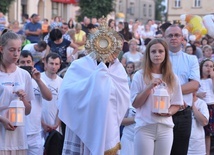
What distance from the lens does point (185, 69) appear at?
6.53 m

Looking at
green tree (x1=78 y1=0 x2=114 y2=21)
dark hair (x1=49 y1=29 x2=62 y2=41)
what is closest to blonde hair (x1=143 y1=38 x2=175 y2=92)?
dark hair (x1=49 y1=29 x2=62 y2=41)

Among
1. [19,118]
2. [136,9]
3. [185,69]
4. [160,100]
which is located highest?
[136,9]

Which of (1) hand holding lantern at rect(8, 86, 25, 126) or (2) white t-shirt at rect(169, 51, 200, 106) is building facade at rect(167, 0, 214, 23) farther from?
(1) hand holding lantern at rect(8, 86, 25, 126)

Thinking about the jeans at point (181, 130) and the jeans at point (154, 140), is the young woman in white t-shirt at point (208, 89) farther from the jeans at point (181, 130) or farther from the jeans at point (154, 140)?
the jeans at point (154, 140)

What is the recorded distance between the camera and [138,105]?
585 cm

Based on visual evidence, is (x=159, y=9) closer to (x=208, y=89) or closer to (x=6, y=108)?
(x=208, y=89)

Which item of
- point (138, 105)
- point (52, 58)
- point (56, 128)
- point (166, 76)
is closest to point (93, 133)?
point (138, 105)

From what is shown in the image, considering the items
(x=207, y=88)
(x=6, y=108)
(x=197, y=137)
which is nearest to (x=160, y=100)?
(x=6, y=108)

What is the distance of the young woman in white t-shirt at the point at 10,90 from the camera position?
16.7 ft

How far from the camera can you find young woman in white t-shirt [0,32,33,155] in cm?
510

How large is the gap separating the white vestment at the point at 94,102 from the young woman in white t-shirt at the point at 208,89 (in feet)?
14.5

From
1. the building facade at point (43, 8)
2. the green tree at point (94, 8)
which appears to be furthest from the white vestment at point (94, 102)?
the green tree at point (94, 8)

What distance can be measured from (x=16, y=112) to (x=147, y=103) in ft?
5.38

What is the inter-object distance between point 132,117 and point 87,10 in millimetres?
31002
